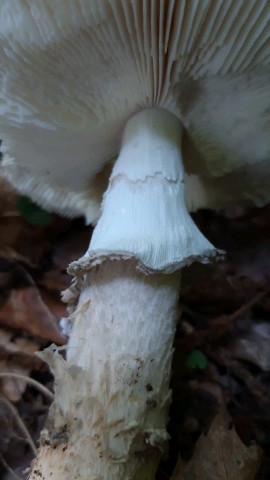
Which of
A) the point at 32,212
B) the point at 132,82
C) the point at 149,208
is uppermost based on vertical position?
the point at 132,82

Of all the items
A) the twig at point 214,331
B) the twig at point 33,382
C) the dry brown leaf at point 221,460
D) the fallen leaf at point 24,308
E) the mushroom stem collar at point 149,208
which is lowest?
the dry brown leaf at point 221,460

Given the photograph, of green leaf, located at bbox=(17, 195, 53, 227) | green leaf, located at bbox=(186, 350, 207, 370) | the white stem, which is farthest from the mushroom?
green leaf, located at bbox=(17, 195, 53, 227)

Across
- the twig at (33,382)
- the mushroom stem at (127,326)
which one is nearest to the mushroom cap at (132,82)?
the mushroom stem at (127,326)

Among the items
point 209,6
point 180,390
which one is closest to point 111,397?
point 180,390

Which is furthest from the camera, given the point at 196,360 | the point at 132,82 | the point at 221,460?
the point at 196,360

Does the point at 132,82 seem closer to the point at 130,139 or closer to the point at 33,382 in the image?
the point at 130,139

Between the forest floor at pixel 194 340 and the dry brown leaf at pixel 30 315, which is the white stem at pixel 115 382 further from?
the dry brown leaf at pixel 30 315

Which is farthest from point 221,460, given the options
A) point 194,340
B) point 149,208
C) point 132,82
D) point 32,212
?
point 32,212
